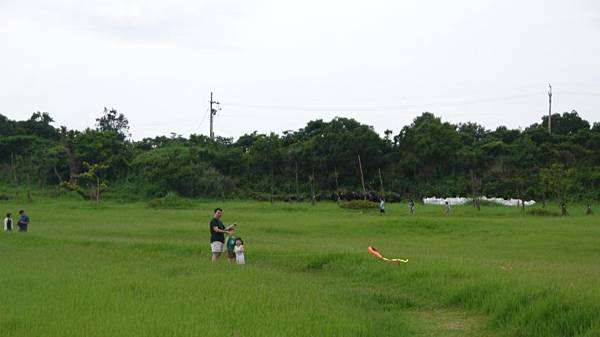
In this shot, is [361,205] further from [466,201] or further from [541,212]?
[541,212]

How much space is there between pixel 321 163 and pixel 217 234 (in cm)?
4746

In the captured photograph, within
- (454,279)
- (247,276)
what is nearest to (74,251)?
(247,276)

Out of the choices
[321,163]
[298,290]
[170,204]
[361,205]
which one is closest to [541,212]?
[361,205]

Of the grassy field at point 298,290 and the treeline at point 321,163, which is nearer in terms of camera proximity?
the grassy field at point 298,290

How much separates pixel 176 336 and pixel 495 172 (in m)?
57.5

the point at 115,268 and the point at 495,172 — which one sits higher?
the point at 495,172

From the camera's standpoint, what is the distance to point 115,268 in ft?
56.1

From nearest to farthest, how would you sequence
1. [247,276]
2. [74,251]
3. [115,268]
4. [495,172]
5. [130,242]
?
[247,276], [115,268], [74,251], [130,242], [495,172]

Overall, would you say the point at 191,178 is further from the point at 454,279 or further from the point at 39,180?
the point at 454,279

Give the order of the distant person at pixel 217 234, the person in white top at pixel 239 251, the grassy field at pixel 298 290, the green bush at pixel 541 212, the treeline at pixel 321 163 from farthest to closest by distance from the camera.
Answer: the treeline at pixel 321 163
the green bush at pixel 541 212
the distant person at pixel 217 234
the person in white top at pixel 239 251
the grassy field at pixel 298 290

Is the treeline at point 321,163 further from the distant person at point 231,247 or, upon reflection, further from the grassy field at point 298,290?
the distant person at point 231,247

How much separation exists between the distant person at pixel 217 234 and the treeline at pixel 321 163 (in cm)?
4286

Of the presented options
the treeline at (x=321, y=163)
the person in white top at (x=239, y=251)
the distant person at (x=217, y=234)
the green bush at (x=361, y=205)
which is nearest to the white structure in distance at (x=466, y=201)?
the treeline at (x=321, y=163)

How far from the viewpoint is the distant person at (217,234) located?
739 inches
